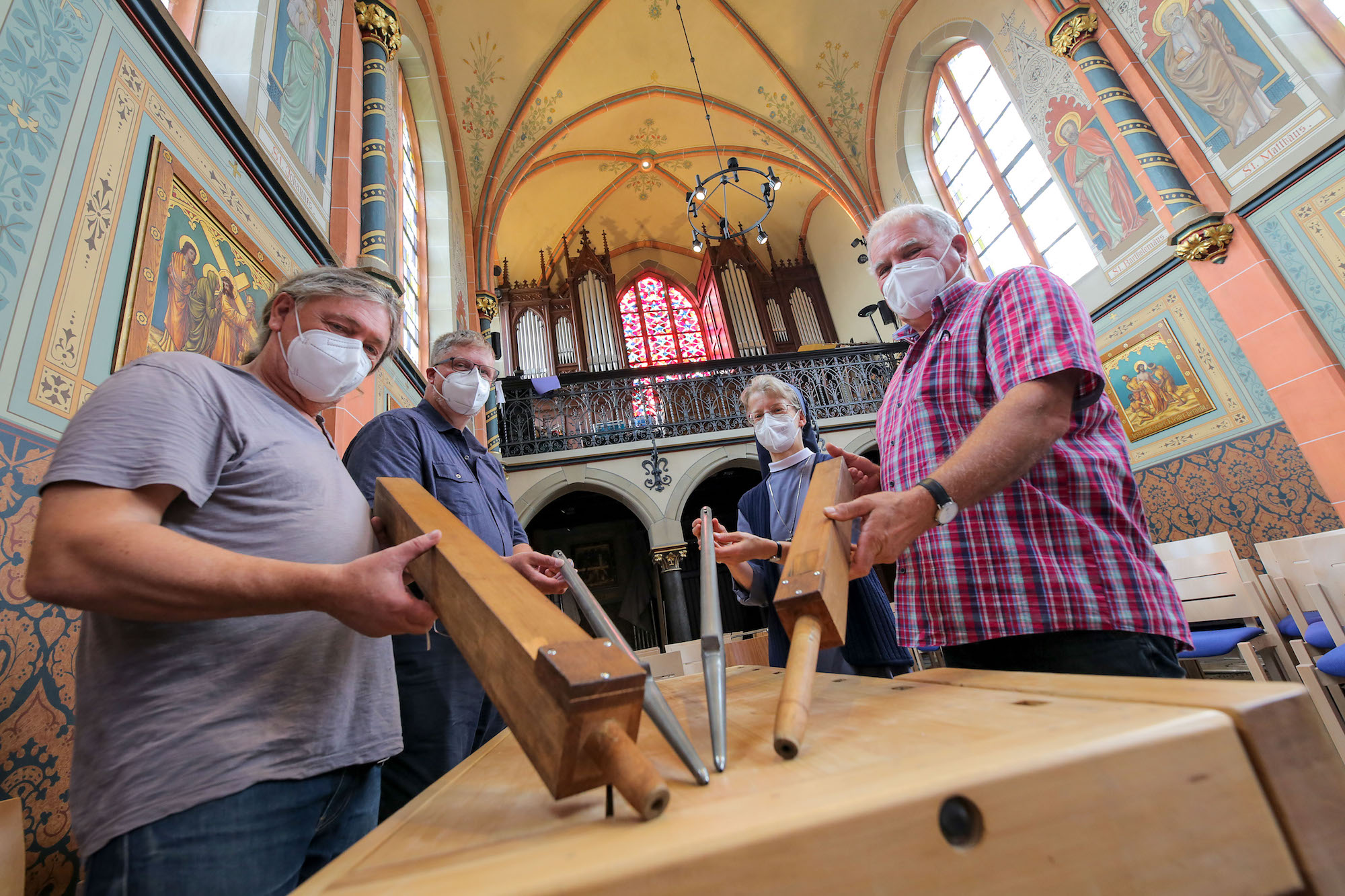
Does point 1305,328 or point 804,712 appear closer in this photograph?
point 804,712

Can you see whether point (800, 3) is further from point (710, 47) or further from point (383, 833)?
point (383, 833)

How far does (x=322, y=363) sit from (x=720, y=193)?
13.4 meters

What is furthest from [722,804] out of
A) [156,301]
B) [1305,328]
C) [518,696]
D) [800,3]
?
[800,3]

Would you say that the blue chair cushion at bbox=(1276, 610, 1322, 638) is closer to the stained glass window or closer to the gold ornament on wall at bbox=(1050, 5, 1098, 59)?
the gold ornament on wall at bbox=(1050, 5, 1098, 59)

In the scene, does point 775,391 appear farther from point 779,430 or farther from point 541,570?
point 541,570

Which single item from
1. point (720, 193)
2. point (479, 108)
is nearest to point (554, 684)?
point (479, 108)

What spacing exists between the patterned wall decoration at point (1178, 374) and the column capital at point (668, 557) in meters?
4.79

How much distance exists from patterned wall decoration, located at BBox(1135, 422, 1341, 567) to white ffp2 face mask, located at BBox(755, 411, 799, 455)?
15.3 feet

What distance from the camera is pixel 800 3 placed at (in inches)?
364

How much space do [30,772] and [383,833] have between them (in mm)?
1432

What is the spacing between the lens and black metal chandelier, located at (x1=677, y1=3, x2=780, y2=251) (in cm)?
725

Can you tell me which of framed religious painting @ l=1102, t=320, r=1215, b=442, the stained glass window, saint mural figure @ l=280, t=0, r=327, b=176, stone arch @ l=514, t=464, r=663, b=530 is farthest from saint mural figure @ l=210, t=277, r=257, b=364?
the stained glass window

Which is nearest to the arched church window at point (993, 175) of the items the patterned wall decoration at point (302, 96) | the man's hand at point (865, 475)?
the man's hand at point (865, 475)

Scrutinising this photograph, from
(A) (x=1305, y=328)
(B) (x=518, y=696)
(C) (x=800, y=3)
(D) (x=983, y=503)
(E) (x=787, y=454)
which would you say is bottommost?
(B) (x=518, y=696)
